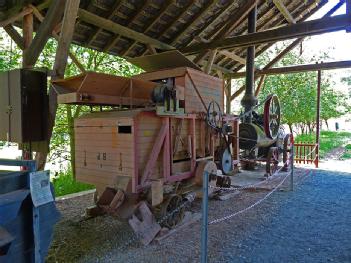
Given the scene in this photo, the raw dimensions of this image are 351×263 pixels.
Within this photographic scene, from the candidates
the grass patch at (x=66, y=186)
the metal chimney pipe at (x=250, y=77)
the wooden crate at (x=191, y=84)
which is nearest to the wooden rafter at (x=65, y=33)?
the wooden crate at (x=191, y=84)

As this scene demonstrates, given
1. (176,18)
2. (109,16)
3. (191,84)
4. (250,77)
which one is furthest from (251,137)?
(109,16)

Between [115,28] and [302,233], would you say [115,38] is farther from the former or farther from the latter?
[302,233]

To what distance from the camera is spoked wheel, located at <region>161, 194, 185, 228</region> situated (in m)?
4.21

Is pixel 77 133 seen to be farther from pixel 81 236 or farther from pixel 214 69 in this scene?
pixel 214 69

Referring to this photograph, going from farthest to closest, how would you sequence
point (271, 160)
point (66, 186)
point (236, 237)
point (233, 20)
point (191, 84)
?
point (233, 20) < point (271, 160) < point (66, 186) < point (191, 84) < point (236, 237)

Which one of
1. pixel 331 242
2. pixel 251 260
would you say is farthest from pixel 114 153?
pixel 331 242

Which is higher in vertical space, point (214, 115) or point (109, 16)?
point (109, 16)

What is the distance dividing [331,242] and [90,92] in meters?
4.02

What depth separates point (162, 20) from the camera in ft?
28.3

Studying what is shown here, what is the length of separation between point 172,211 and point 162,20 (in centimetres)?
633

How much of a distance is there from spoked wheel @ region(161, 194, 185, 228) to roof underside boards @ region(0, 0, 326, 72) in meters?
4.89

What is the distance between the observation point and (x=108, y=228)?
14.5 ft

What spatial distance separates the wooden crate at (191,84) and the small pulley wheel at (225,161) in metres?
1.06

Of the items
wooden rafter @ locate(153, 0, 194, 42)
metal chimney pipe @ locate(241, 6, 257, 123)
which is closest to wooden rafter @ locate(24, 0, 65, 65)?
wooden rafter @ locate(153, 0, 194, 42)
